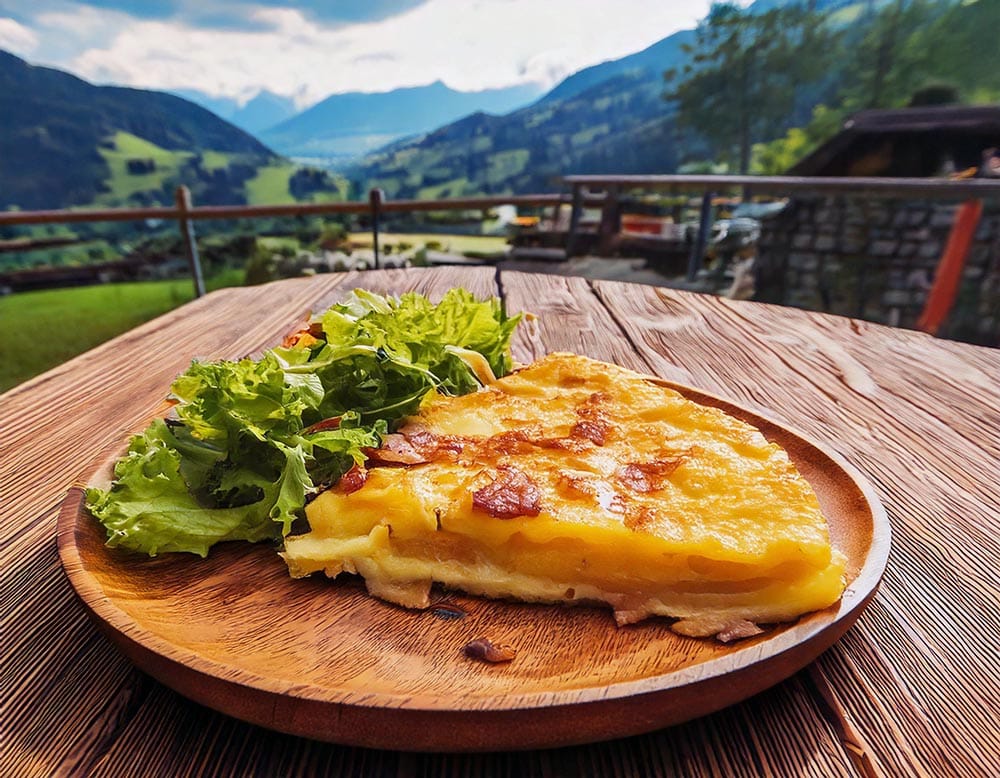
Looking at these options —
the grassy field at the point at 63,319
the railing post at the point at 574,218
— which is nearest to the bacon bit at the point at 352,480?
the railing post at the point at 574,218

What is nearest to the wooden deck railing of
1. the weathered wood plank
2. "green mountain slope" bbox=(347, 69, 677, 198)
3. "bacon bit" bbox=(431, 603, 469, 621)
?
the weathered wood plank

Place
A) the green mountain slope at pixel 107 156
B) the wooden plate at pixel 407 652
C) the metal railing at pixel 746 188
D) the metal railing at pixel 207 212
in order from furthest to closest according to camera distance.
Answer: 1. the green mountain slope at pixel 107 156
2. the metal railing at pixel 207 212
3. the metal railing at pixel 746 188
4. the wooden plate at pixel 407 652

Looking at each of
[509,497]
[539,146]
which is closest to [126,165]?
[539,146]

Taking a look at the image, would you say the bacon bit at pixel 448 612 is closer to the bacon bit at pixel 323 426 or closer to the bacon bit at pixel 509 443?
the bacon bit at pixel 509 443

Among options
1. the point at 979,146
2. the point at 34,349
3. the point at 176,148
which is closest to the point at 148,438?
the point at 34,349

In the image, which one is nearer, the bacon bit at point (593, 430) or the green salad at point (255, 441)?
the green salad at point (255, 441)

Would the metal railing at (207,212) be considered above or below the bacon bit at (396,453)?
below

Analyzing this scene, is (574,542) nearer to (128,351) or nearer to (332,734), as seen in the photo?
(332,734)

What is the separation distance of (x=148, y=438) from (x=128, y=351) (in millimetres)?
1206

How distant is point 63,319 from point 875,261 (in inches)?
429

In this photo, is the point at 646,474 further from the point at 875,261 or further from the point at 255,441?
the point at 875,261

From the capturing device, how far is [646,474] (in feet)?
3.33

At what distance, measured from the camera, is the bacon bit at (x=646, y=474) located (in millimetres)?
979

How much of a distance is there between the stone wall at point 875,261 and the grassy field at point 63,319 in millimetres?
7587
